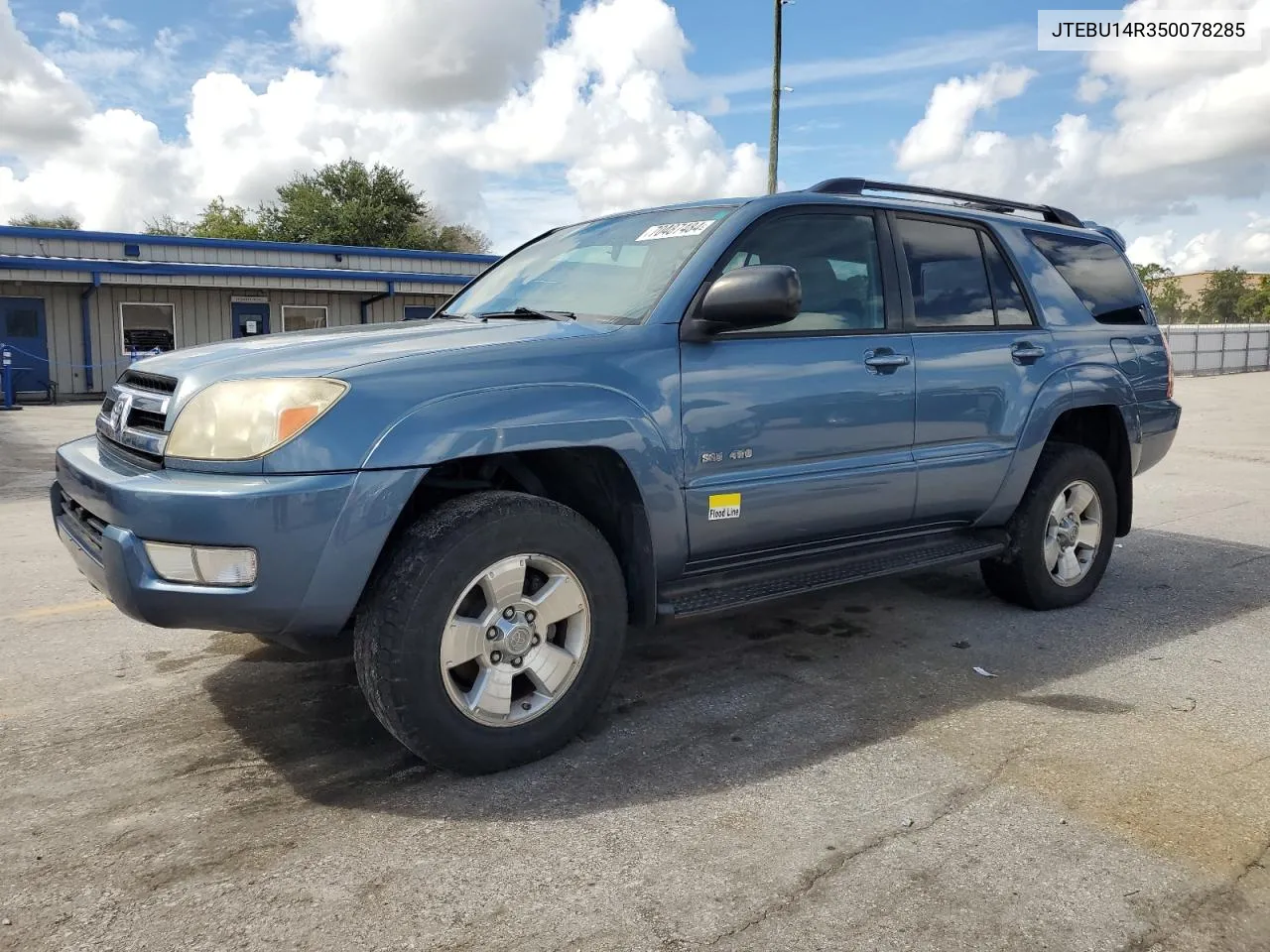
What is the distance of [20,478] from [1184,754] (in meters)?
9.95

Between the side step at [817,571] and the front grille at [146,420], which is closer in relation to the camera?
the front grille at [146,420]

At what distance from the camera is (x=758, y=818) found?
2.69m

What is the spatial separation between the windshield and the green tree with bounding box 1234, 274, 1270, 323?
80.3m

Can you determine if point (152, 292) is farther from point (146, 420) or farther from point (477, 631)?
point (477, 631)

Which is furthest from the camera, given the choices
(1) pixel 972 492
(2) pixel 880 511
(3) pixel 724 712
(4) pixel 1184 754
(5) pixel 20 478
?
(5) pixel 20 478

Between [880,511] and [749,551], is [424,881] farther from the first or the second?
[880,511]

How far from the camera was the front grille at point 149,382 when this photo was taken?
2953 millimetres

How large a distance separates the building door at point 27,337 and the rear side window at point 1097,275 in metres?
20.8

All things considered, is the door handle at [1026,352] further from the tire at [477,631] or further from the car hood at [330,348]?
the tire at [477,631]

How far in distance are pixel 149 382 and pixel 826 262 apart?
245 centimetres

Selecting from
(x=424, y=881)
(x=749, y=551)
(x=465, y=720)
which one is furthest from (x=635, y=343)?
(x=424, y=881)

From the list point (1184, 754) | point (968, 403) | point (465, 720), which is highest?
point (968, 403)

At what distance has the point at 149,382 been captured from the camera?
10.2 feet

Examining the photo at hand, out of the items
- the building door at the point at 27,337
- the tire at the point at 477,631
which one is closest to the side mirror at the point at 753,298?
the tire at the point at 477,631
